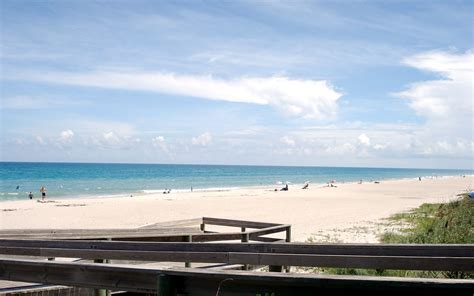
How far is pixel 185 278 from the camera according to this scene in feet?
10.1

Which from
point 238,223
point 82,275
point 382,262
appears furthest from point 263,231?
point 82,275

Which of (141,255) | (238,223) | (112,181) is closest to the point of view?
(141,255)

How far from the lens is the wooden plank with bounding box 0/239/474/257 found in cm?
367

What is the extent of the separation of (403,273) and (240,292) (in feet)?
18.7

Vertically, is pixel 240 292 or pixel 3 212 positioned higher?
pixel 240 292

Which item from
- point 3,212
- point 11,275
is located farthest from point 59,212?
point 11,275

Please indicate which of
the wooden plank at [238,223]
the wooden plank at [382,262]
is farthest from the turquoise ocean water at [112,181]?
the wooden plank at [382,262]

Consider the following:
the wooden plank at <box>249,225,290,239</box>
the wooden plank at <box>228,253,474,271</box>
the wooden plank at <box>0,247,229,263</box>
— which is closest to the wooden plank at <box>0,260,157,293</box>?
the wooden plank at <box>0,247,229,263</box>

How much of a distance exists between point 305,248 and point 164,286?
1380mm

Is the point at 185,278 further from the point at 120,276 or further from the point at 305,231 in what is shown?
the point at 305,231

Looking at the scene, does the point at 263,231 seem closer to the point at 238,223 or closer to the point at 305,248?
the point at 238,223

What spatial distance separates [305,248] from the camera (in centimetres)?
405

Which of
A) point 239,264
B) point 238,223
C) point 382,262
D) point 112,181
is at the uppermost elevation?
point 382,262

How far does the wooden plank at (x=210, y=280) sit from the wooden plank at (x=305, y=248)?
84cm
